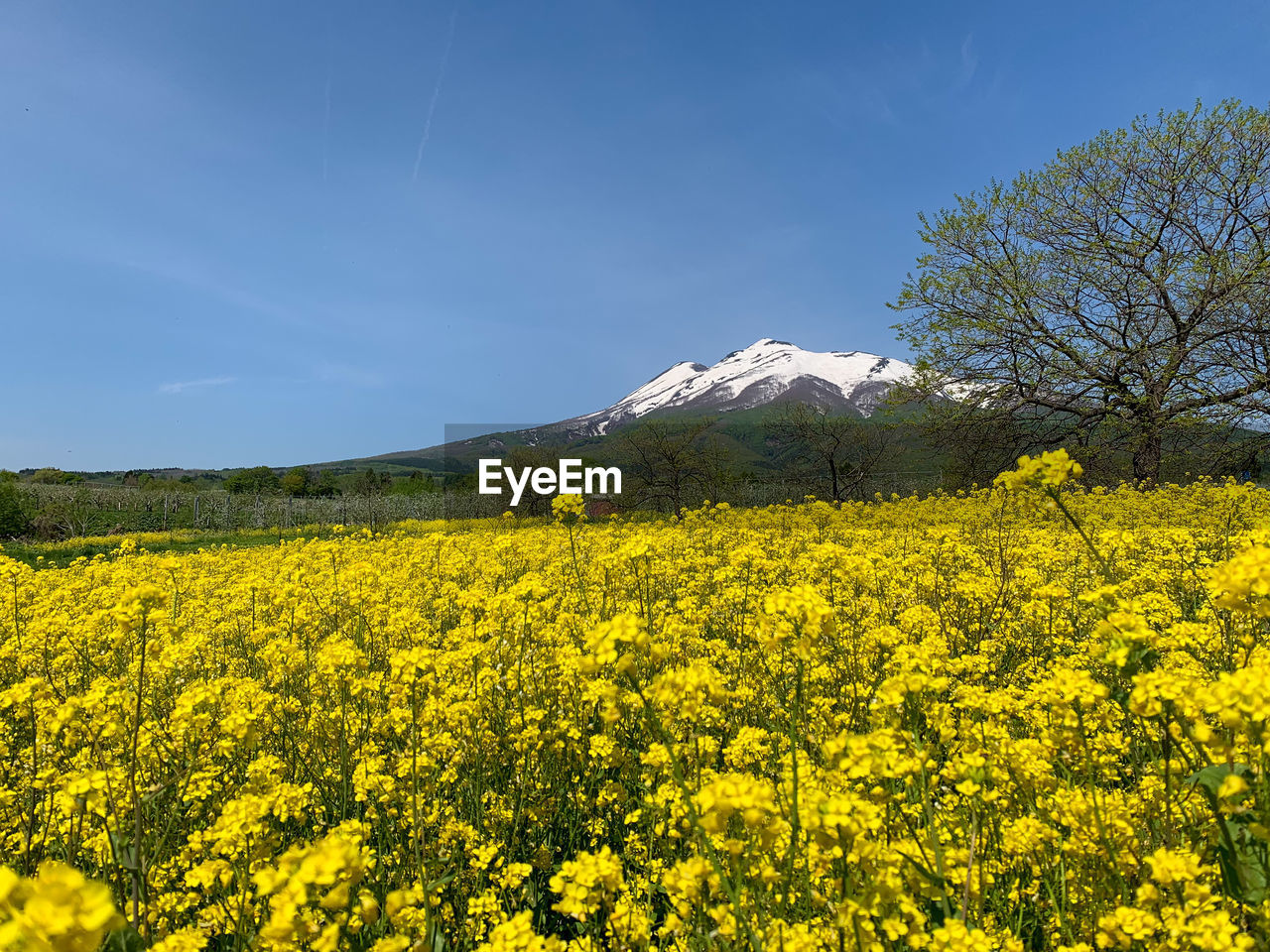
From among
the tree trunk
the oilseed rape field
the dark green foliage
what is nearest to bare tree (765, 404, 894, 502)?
the tree trunk

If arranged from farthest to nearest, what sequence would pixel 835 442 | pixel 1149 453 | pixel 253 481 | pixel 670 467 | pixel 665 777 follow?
pixel 253 481 < pixel 670 467 < pixel 835 442 < pixel 1149 453 < pixel 665 777

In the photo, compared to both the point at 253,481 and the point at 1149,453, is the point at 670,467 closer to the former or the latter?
the point at 1149,453

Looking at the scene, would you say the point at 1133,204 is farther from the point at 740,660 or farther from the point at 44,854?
the point at 44,854

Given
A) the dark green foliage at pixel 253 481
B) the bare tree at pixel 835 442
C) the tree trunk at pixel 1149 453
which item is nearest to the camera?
the tree trunk at pixel 1149 453

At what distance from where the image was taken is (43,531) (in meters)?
33.4

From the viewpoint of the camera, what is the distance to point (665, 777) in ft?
10.9

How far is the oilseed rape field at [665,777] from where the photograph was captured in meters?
1.81

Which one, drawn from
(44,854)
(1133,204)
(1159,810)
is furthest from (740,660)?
(1133,204)

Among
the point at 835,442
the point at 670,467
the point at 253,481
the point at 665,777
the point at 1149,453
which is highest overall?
the point at 253,481

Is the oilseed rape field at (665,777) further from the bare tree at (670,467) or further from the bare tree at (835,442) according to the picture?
the bare tree at (670,467)

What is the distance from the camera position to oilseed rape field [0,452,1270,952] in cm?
181

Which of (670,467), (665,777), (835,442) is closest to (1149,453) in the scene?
(835,442)

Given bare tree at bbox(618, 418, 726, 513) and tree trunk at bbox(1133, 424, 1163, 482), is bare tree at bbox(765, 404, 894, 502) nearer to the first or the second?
bare tree at bbox(618, 418, 726, 513)

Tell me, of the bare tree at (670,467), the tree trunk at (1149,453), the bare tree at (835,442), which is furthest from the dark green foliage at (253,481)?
the tree trunk at (1149,453)
